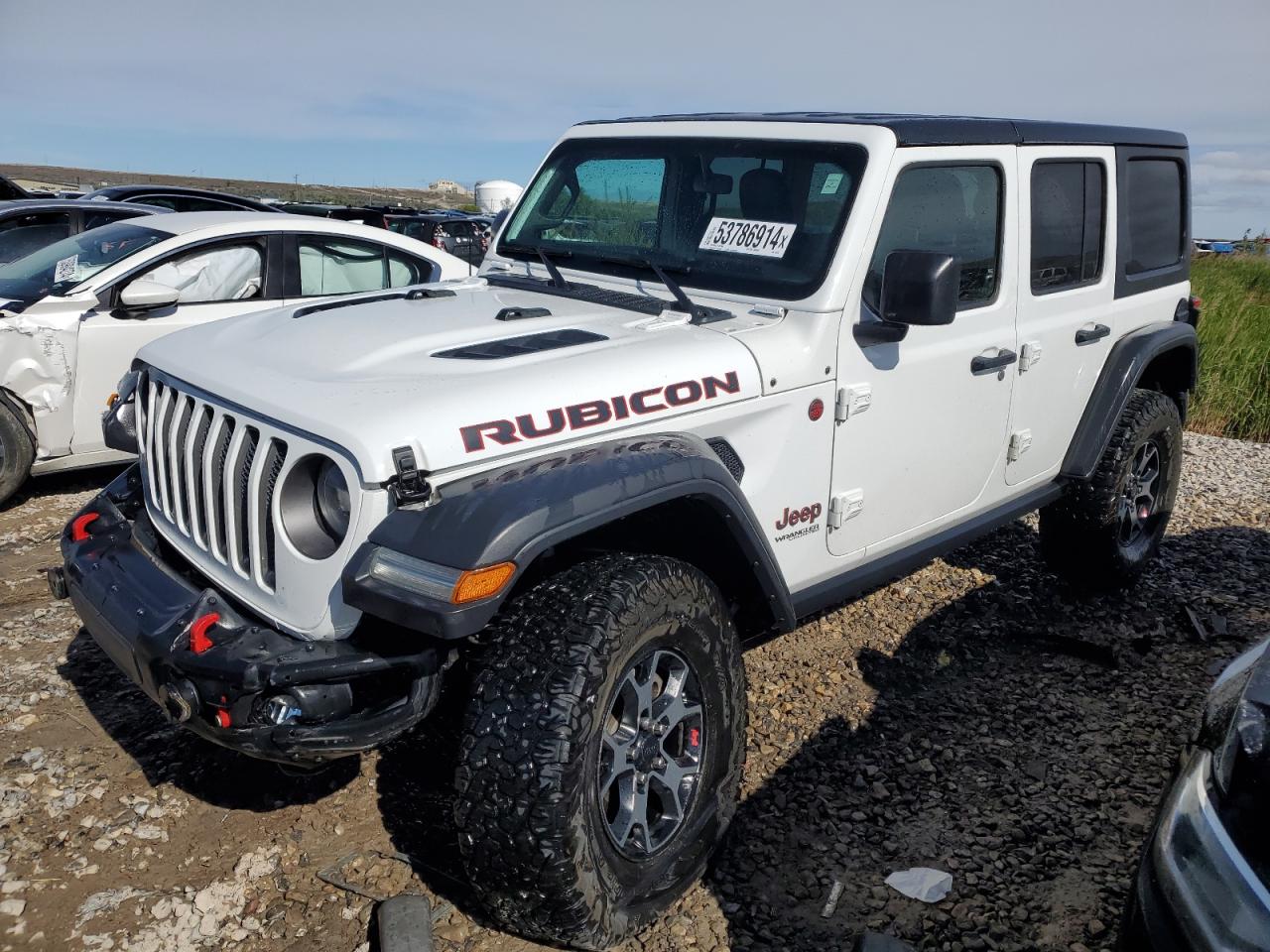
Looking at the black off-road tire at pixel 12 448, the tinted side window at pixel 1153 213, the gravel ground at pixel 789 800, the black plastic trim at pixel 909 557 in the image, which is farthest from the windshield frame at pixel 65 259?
the tinted side window at pixel 1153 213

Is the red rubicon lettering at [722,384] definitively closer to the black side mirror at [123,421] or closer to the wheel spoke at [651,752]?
the wheel spoke at [651,752]

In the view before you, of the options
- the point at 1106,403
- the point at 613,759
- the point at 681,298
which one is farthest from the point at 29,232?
the point at 1106,403

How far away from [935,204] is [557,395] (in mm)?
1695

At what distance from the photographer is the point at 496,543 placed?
226 centimetres

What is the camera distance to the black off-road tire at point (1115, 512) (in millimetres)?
4648

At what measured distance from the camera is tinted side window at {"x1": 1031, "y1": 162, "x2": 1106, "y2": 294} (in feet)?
13.1

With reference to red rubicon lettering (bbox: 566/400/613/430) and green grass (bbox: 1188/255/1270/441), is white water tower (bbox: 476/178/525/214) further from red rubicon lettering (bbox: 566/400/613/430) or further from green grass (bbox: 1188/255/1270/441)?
red rubicon lettering (bbox: 566/400/613/430)

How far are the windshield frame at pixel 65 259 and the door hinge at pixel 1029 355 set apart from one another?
4788mm

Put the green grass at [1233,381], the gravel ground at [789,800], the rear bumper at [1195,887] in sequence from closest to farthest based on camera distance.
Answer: the rear bumper at [1195,887] → the gravel ground at [789,800] → the green grass at [1233,381]

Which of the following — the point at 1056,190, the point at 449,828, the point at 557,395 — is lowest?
the point at 449,828

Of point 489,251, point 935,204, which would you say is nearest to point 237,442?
point 489,251

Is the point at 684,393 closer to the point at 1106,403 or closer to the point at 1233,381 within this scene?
the point at 1106,403

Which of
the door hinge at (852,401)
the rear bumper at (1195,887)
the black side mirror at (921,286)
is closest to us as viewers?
the rear bumper at (1195,887)

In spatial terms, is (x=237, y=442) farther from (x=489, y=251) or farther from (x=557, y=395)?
(x=489, y=251)
